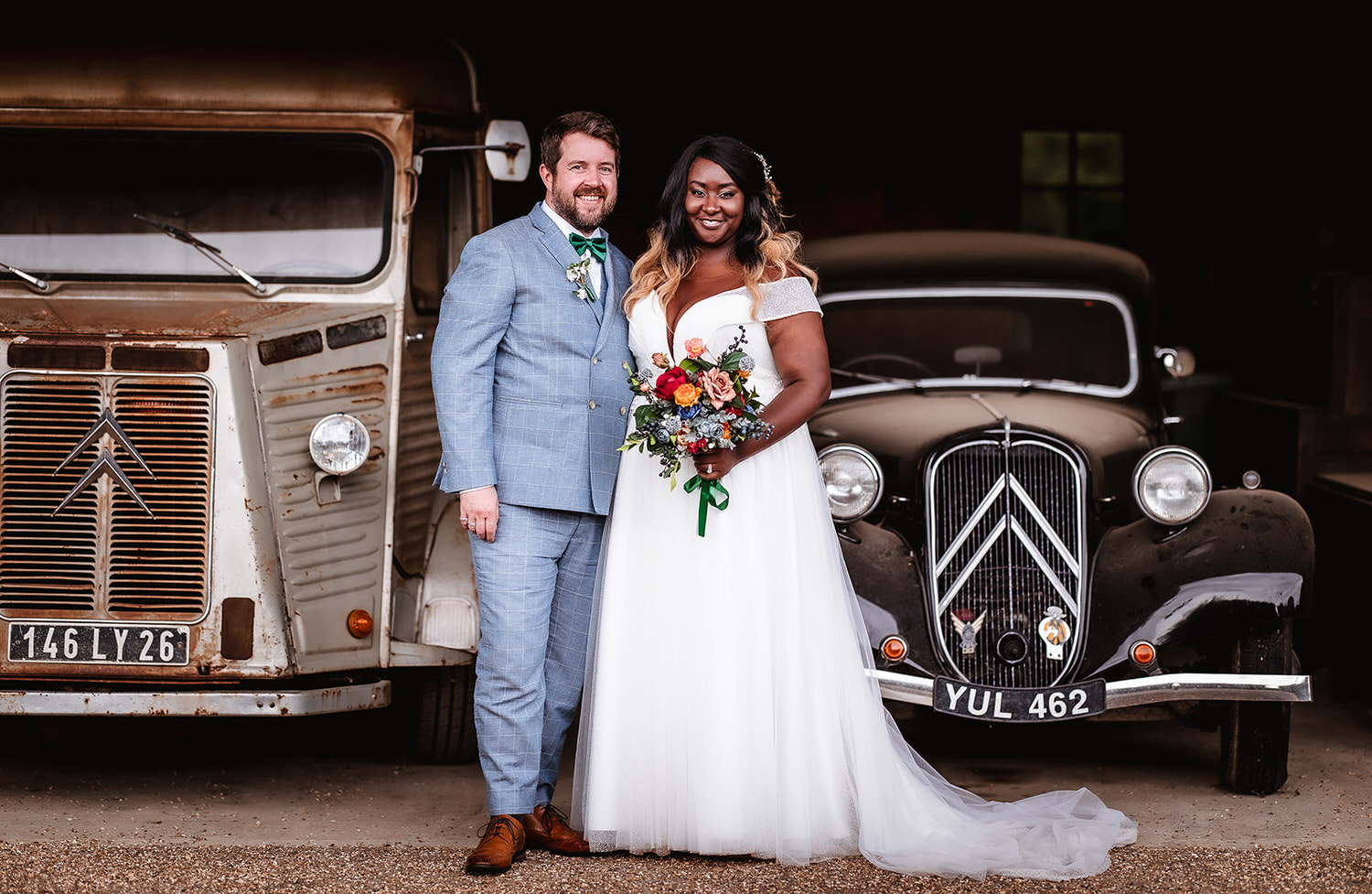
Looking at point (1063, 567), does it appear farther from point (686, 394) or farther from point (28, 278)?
point (28, 278)

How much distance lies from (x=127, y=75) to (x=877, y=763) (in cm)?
327

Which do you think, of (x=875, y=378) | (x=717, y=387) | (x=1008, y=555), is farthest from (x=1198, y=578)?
(x=717, y=387)

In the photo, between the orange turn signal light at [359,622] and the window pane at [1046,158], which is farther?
the window pane at [1046,158]

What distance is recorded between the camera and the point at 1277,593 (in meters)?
4.32

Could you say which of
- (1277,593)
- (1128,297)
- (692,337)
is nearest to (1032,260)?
(1128,297)

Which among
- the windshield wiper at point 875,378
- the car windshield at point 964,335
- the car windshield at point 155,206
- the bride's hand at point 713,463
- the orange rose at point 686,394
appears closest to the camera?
the orange rose at point 686,394

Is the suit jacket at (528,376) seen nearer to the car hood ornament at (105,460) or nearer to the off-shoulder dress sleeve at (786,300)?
the off-shoulder dress sleeve at (786,300)

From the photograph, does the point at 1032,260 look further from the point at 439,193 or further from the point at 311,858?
the point at 311,858

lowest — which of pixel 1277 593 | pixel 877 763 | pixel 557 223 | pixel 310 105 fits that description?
pixel 877 763

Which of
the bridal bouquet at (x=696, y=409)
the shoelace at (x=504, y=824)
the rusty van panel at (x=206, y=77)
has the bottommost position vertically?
the shoelace at (x=504, y=824)

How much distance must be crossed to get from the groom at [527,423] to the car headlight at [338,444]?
20.4 inches

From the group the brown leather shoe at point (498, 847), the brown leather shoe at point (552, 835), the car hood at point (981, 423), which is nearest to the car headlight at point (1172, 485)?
the car hood at point (981, 423)

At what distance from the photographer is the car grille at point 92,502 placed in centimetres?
418

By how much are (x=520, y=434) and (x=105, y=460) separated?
1.30 metres
